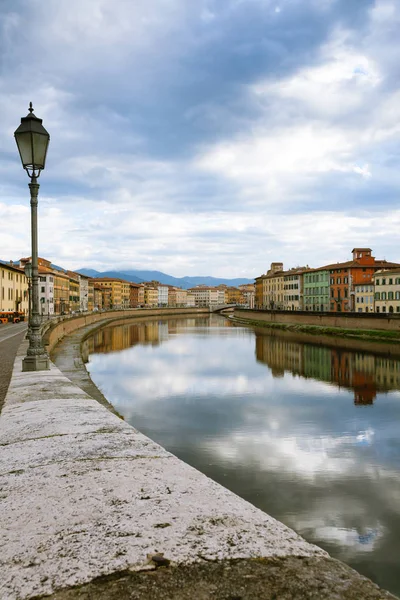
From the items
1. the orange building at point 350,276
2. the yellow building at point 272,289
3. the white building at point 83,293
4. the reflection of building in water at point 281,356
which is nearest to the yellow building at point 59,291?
the white building at point 83,293

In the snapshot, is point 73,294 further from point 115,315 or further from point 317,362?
point 317,362

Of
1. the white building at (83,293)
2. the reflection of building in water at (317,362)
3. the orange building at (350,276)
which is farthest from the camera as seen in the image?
the white building at (83,293)

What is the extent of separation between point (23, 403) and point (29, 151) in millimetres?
5846

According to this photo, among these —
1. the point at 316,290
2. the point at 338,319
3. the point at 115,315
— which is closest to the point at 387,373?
the point at 338,319

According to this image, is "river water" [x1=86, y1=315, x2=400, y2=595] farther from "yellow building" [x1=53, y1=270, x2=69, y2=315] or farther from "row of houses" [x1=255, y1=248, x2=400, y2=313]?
"yellow building" [x1=53, y1=270, x2=69, y2=315]

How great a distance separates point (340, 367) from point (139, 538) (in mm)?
29600

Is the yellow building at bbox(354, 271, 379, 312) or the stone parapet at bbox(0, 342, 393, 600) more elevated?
the yellow building at bbox(354, 271, 379, 312)

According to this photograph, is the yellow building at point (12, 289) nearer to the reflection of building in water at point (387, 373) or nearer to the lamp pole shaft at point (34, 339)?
the reflection of building in water at point (387, 373)

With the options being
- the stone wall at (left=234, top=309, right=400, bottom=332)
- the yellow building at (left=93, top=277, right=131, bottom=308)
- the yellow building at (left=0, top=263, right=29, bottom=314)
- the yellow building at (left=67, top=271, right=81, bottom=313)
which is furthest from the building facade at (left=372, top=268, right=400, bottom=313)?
the yellow building at (left=93, top=277, right=131, bottom=308)

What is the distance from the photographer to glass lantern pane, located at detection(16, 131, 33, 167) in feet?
31.6

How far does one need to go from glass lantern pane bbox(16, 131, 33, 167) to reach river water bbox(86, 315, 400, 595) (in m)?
7.66

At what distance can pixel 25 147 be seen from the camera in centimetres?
984

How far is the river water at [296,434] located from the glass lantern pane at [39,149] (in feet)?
24.7

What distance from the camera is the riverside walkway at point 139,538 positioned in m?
2.13
